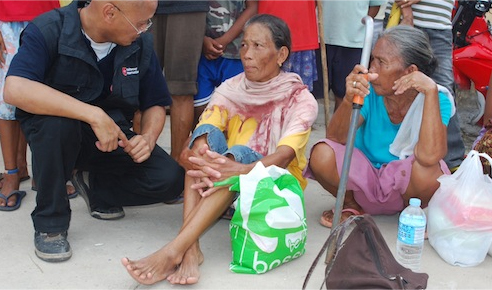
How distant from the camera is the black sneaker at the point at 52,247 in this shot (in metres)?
2.81

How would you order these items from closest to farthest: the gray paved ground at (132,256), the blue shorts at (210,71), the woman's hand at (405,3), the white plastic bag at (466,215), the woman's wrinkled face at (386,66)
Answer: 1. the gray paved ground at (132,256)
2. the white plastic bag at (466,215)
3. the woman's wrinkled face at (386,66)
4. the blue shorts at (210,71)
5. the woman's hand at (405,3)

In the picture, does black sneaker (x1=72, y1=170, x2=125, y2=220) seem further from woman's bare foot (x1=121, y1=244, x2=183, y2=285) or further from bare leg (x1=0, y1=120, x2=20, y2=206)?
woman's bare foot (x1=121, y1=244, x2=183, y2=285)

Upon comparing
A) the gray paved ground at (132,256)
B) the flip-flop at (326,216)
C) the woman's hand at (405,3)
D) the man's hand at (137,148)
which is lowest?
the flip-flop at (326,216)

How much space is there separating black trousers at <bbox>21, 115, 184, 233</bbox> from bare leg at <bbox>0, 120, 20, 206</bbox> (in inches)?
19.5

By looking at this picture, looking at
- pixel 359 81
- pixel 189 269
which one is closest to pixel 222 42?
pixel 359 81

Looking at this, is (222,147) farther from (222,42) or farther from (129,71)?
(222,42)

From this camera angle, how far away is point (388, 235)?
10.8 ft

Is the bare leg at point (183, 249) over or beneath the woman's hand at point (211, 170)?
beneath

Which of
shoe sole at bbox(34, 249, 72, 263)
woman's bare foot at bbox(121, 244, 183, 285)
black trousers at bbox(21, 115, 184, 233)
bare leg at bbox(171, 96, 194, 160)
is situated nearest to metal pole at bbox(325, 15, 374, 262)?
woman's bare foot at bbox(121, 244, 183, 285)

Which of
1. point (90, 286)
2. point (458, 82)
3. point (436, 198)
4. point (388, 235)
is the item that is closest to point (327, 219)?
point (388, 235)

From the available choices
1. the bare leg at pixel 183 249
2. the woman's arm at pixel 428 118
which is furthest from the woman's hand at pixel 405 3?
the bare leg at pixel 183 249

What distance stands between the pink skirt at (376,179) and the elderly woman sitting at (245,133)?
246mm

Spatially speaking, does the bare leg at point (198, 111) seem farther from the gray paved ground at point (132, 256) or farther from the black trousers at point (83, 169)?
the black trousers at point (83, 169)

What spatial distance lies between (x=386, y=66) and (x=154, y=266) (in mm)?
1437
